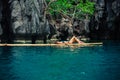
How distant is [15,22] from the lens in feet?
124

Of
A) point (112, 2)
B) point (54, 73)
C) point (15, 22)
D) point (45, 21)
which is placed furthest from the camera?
point (112, 2)

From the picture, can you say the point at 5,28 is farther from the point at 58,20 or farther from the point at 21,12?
the point at 58,20

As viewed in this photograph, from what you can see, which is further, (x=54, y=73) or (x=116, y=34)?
(x=116, y=34)

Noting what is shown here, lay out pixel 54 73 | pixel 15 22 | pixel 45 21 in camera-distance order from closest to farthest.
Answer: pixel 54 73, pixel 15 22, pixel 45 21

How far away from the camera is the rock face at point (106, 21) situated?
53572 mm

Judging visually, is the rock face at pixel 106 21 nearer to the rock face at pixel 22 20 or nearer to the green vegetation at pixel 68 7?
the green vegetation at pixel 68 7

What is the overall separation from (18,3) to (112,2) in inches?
783

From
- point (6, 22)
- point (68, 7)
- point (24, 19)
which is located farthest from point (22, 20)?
point (68, 7)

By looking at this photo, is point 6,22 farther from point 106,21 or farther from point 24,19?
point 106,21

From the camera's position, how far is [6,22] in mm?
38531

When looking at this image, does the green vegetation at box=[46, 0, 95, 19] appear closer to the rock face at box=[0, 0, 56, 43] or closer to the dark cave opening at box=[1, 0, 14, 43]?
the rock face at box=[0, 0, 56, 43]

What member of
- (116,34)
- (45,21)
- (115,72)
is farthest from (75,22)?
(115,72)

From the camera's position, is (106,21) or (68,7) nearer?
(68,7)

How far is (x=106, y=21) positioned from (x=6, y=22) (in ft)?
72.4
